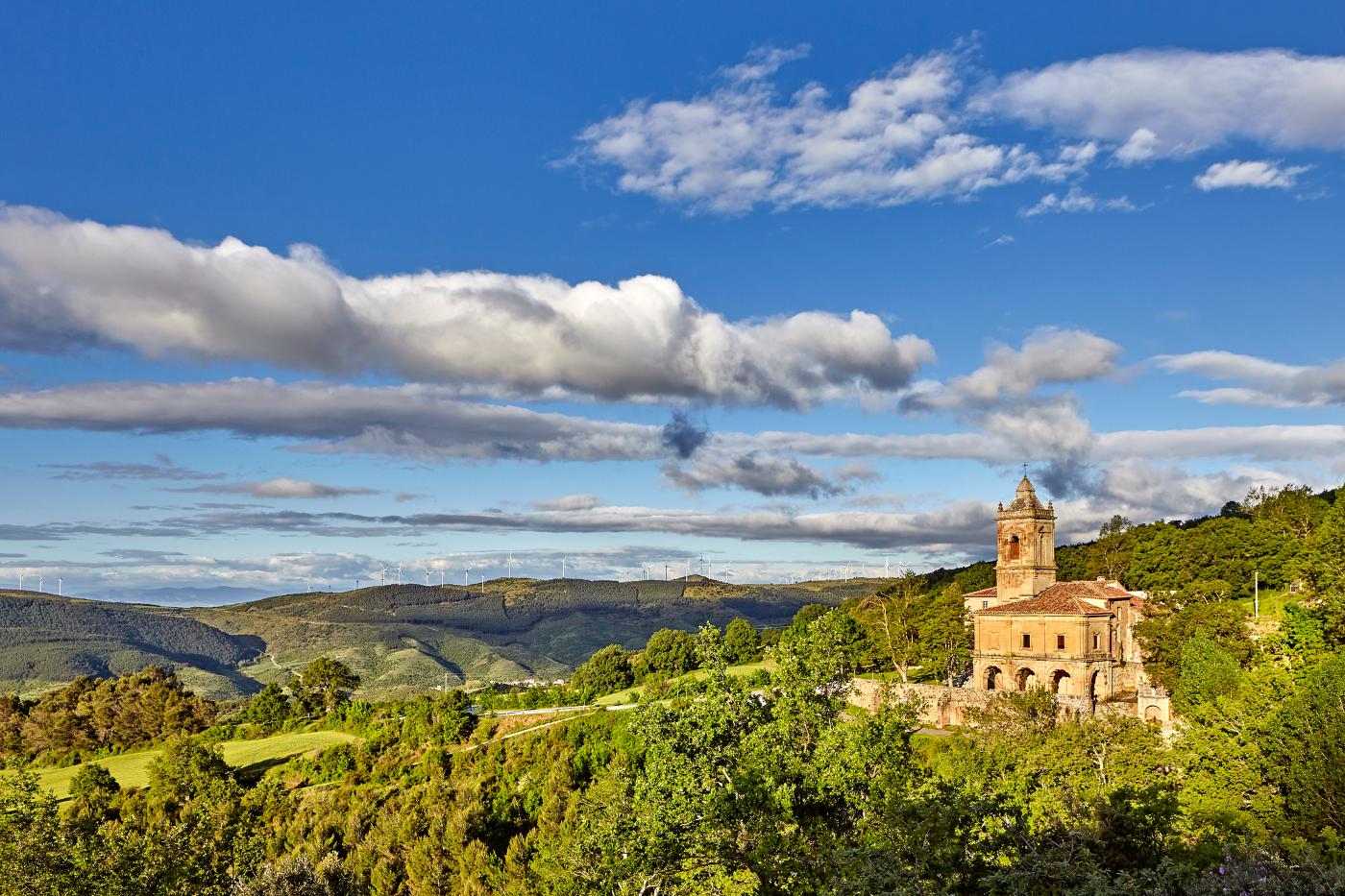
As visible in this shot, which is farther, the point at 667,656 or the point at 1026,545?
the point at 667,656

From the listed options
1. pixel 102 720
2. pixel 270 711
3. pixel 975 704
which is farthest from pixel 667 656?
pixel 102 720

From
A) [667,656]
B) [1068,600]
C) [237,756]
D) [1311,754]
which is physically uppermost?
[1068,600]

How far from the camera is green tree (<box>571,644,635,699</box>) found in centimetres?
11456

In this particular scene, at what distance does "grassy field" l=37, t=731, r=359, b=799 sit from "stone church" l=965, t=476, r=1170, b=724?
62.3 metres

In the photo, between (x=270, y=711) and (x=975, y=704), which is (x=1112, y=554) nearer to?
(x=975, y=704)

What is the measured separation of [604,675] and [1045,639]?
60.7 meters

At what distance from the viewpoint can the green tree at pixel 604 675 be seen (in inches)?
4510

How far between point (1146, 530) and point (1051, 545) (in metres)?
33.0

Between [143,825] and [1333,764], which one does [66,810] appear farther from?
[1333,764]

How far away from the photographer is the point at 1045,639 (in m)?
73.0

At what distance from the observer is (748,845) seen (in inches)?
989

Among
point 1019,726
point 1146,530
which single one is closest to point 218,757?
point 1019,726

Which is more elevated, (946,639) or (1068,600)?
(1068,600)

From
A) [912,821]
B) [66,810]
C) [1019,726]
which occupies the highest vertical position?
[912,821]
